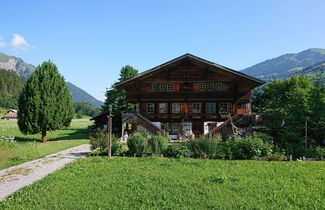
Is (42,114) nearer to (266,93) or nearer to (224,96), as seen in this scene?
(224,96)

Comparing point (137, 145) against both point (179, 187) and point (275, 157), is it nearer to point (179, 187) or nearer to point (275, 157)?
point (179, 187)

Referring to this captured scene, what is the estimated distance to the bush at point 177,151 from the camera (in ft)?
43.9

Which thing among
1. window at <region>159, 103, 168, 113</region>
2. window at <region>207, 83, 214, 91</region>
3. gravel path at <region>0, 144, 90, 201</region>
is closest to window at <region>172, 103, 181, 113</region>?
window at <region>159, 103, 168, 113</region>

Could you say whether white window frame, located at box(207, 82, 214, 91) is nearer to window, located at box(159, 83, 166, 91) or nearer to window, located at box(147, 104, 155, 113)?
window, located at box(159, 83, 166, 91)

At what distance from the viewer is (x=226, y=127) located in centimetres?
1930

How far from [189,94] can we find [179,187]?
19209 millimetres

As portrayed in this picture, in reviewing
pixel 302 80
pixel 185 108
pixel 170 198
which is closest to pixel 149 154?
pixel 170 198

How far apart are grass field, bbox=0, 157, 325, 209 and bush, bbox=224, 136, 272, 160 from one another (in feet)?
3.93

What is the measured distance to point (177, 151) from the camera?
1349 cm

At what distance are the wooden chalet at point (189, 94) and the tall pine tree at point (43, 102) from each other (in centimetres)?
725

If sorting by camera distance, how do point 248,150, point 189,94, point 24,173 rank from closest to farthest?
point 24,173
point 248,150
point 189,94

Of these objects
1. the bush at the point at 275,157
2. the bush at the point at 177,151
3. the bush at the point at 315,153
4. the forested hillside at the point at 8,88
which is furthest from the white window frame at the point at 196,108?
the forested hillside at the point at 8,88

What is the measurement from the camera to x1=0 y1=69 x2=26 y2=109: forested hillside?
134500 millimetres

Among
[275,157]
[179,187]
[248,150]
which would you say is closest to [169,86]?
[248,150]
